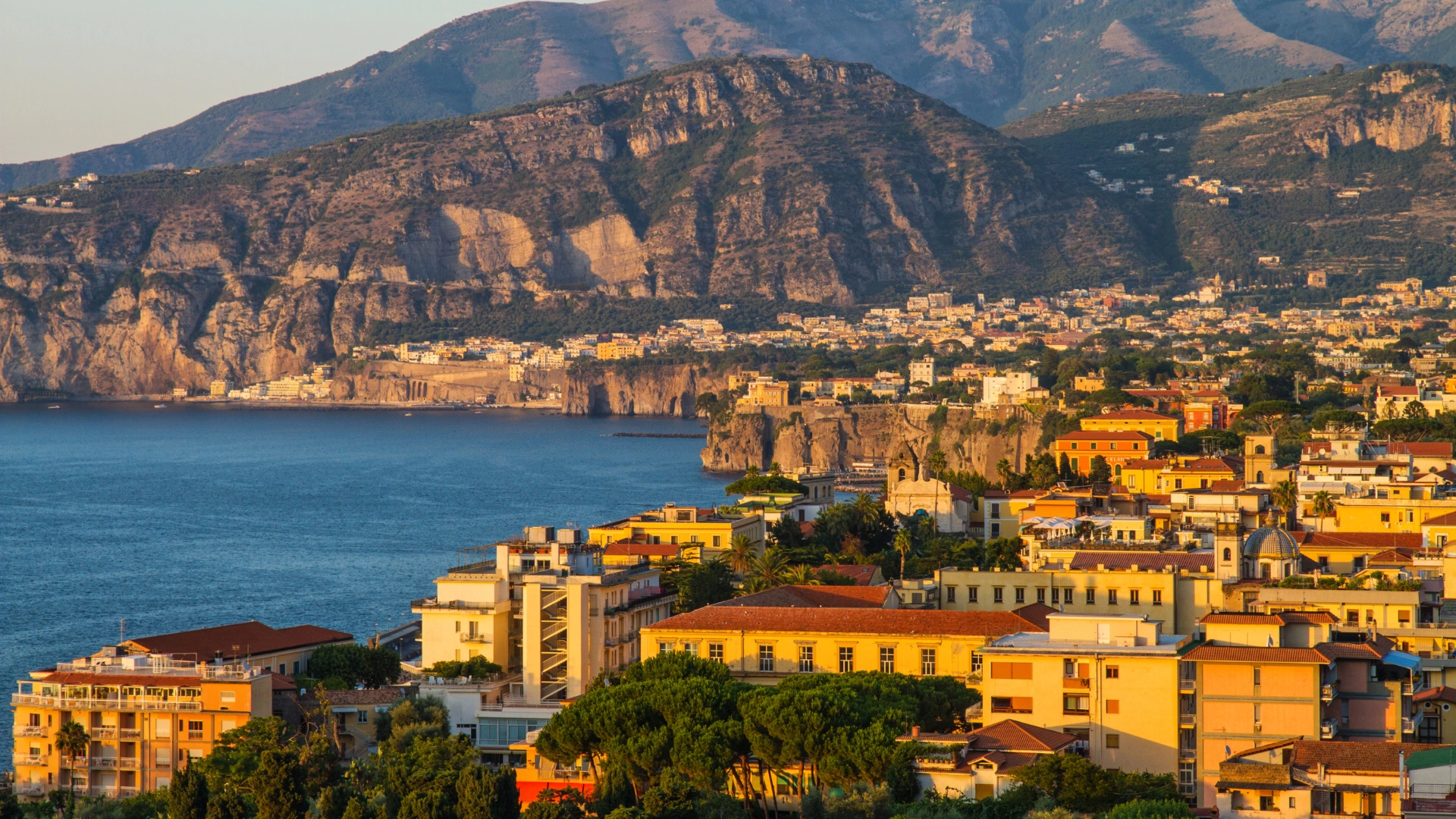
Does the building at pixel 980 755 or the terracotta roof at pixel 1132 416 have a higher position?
the terracotta roof at pixel 1132 416

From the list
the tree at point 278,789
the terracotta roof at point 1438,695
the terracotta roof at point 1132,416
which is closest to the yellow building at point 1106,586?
the terracotta roof at point 1438,695

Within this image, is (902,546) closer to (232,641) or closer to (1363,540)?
(1363,540)

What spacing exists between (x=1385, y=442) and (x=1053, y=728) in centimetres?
4509

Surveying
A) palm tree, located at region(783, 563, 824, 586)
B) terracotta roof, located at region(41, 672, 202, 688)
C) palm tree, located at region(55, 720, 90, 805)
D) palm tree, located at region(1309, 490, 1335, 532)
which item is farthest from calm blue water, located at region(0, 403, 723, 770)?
palm tree, located at region(1309, 490, 1335, 532)

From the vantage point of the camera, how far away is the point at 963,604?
4625cm

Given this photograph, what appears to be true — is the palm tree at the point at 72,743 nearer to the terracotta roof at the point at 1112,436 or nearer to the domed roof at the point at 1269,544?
the domed roof at the point at 1269,544

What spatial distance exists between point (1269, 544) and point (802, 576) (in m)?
11.4

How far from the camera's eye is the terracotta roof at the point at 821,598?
44.7 metres

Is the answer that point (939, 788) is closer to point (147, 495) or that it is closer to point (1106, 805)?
point (1106, 805)

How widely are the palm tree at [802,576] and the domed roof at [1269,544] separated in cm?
997

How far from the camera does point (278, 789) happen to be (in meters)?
32.6

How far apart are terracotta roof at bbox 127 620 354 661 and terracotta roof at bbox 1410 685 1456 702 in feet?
78.5

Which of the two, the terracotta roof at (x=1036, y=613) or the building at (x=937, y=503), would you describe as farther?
the building at (x=937, y=503)

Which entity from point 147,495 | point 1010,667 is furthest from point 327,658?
point 147,495
